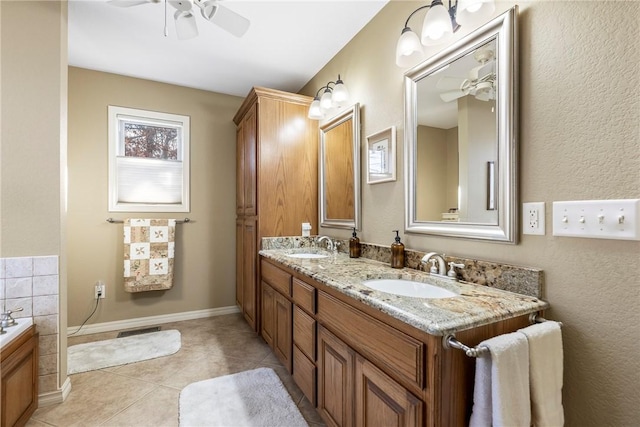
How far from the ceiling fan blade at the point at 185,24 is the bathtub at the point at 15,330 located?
5.98 ft

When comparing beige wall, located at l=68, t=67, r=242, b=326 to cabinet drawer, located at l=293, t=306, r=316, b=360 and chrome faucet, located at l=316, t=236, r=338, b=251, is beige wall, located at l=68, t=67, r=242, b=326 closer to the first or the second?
chrome faucet, located at l=316, t=236, r=338, b=251

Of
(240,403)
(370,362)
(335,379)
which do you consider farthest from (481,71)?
(240,403)

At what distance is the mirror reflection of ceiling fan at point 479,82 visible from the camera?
117 cm

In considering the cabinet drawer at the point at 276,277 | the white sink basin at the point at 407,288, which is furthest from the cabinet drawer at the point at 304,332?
the white sink basin at the point at 407,288

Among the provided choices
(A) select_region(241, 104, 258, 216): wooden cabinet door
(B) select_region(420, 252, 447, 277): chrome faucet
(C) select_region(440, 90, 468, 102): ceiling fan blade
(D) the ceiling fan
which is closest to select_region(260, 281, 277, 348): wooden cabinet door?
(A) select_region(241, 104, 258, 216): wooden cabinet door

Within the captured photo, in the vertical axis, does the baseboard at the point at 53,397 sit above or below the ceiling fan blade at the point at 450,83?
below

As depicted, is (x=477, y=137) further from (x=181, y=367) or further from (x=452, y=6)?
(x=181, y=367)

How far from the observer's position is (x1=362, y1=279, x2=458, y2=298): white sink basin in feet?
4.06

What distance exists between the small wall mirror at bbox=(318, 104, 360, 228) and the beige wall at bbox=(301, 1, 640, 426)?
108 centimetres

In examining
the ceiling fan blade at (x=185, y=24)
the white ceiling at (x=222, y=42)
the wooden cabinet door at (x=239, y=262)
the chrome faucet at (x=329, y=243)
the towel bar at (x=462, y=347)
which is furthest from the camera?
the wooden cabinet door at (x=239, y=262)

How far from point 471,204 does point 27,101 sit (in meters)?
2.45

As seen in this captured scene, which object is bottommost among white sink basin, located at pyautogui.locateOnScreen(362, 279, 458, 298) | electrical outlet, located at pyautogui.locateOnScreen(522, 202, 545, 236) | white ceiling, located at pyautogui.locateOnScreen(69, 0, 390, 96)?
white sink basin, located at pyautogui.locateOnScreen(362, 279, 458, 298)

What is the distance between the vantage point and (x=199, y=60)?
2498mm

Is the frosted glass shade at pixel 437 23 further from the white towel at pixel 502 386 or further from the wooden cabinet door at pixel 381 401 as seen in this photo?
the wooden cabinet door at pixel 381 401
